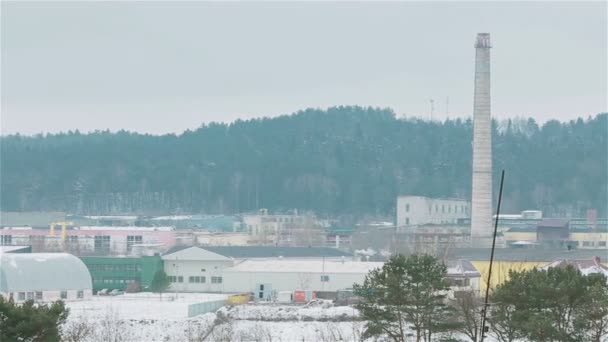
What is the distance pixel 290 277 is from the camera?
169 ft

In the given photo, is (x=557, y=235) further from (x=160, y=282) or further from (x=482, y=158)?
(x=160, y=282)

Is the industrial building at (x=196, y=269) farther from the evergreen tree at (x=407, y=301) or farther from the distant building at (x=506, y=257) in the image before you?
the evergreen tree at (x=407, y=301)

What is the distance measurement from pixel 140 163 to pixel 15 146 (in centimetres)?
1235

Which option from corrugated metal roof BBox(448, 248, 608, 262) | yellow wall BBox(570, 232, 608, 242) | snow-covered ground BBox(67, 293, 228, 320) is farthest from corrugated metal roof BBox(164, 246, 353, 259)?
yellow wall BBox(570, 232, 608, 242)

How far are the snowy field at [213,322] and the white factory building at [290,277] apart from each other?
7692 millimetres

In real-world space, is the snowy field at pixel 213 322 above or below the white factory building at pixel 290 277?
below

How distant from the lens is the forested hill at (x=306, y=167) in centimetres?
12025

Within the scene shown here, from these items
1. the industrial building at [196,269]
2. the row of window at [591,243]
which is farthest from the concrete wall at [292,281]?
the row of window at [591,243]

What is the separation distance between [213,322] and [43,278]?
1034 cm

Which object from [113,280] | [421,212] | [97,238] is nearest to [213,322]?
[113,280]

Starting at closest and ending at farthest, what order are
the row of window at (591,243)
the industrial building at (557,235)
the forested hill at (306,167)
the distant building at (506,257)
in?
the distant building at (506,257)
the industrial building at (557,235)
the row of window at (591,243)
the forested hill at (306,167)

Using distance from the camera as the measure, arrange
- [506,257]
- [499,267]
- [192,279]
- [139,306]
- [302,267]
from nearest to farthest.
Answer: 1. [139,306]
2. [499,267]
3. [302,267]
4. [192,279]
5. [506,257]

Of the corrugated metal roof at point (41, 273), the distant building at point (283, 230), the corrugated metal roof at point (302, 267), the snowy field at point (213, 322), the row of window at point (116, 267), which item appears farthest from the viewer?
the distant building at point (283, 230)

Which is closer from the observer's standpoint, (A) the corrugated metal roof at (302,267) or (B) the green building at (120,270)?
(A) the corrugated metal roof at (302,267)
